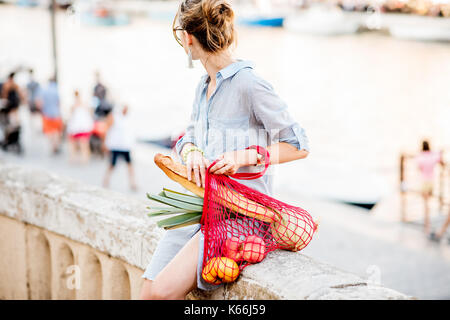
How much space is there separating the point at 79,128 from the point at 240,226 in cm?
877

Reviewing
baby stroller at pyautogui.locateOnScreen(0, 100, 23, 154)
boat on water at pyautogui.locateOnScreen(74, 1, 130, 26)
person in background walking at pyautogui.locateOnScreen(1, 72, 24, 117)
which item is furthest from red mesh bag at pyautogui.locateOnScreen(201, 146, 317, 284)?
boat on water at pyautogui.locateOnScreen(74, 1, 130, 26)

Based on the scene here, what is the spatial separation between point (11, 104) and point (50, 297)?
9715 millimetres

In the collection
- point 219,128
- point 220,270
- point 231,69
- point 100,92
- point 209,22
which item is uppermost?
point 209,22

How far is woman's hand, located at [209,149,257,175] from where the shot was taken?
195 centimetres

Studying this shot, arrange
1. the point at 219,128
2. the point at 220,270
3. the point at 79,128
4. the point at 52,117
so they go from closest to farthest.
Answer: the point at 220,270, the point at 219,128, the point at 79,128, the point at 52,117

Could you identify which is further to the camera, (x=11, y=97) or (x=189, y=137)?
(x=11, y=97)

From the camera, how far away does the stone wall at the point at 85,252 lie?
190 centimetres

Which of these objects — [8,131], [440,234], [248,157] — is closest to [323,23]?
[8,131]

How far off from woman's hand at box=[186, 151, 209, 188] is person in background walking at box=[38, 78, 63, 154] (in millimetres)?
9285

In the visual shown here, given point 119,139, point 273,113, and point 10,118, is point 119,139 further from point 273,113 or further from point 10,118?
point 273,113

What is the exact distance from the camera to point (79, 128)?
33.7 feet

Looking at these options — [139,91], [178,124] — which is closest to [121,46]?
[139,91]

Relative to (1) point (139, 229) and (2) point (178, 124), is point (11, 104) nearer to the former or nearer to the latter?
(2) point (178, 124)

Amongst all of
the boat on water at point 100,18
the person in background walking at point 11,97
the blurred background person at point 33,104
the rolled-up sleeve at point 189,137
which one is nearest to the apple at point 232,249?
the rolled-up sleeve at point 189,137
